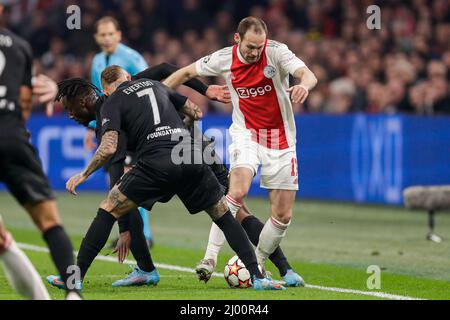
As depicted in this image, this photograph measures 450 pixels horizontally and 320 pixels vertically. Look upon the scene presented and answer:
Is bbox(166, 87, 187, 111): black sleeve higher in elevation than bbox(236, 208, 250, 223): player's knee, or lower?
higher

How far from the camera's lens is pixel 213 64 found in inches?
370

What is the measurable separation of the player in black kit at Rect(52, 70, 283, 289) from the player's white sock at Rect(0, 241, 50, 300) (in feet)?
5.16

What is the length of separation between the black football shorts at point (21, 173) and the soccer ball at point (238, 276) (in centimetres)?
244

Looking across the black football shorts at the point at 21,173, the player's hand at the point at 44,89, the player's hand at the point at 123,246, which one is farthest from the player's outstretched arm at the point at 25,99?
the player's hand at the point at 123,246

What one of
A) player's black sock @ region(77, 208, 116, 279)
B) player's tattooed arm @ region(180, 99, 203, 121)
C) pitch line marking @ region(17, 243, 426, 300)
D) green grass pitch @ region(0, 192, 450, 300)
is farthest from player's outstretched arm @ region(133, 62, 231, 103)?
pitch line marking @ region(17, 243, 426, 300)

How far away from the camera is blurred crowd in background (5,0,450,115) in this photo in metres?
17.9

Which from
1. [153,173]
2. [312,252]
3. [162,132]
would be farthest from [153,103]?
[312,252]

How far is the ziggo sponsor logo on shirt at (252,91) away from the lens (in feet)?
30.1

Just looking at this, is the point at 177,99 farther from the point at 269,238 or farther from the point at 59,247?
Answer: the point at 59,247

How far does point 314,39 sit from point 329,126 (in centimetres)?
312

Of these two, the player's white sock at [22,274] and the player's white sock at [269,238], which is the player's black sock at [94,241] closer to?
the player's white sock at [269,238]

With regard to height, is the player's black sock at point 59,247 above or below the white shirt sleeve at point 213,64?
below

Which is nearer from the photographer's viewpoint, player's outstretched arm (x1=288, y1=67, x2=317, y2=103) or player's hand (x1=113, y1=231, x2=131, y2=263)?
player's outstretched arm (x1=288, y1=67, x2=317, y2=103)

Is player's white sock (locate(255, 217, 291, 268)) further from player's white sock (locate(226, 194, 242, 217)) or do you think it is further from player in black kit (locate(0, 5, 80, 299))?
player in black kit (locate(0, 5, 80, 299))
